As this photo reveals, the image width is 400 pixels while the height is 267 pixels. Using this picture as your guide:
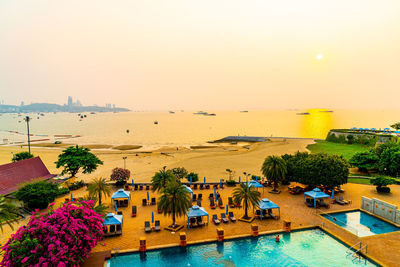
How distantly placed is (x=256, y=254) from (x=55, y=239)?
44.1 ft

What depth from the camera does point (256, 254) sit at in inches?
665

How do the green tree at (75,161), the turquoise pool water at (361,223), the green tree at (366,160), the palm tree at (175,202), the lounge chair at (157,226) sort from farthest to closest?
the green tree at (366,160) → the green tree at (75,161) → the lounge chair at (157,226) → the turquoise pool water at (361,223) → the palm tree at (175,202)

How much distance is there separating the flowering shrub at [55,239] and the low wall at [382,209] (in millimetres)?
25871

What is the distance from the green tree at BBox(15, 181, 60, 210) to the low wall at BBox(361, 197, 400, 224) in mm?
34003

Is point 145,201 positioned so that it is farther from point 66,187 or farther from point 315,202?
point 315,202

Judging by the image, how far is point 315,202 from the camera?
81.0 ft

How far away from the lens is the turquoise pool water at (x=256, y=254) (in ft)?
52.0

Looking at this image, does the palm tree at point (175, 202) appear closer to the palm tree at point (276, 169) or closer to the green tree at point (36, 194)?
the green tree at point (36, 194)

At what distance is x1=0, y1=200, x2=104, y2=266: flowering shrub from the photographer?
1166cm

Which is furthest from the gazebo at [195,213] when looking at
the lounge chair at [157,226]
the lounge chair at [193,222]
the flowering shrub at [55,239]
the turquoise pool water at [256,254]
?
the flowering shrub at [55,239]

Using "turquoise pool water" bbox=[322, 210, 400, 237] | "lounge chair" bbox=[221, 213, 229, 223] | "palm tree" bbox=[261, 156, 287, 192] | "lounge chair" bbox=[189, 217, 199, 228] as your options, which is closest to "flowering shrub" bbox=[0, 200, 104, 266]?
"lounge chair" bbox=[189, 217, 199, 228]

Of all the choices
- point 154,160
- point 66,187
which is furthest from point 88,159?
point 154,160

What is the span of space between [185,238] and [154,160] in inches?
1686

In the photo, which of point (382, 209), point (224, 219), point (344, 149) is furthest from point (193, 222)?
point (344, 149)
